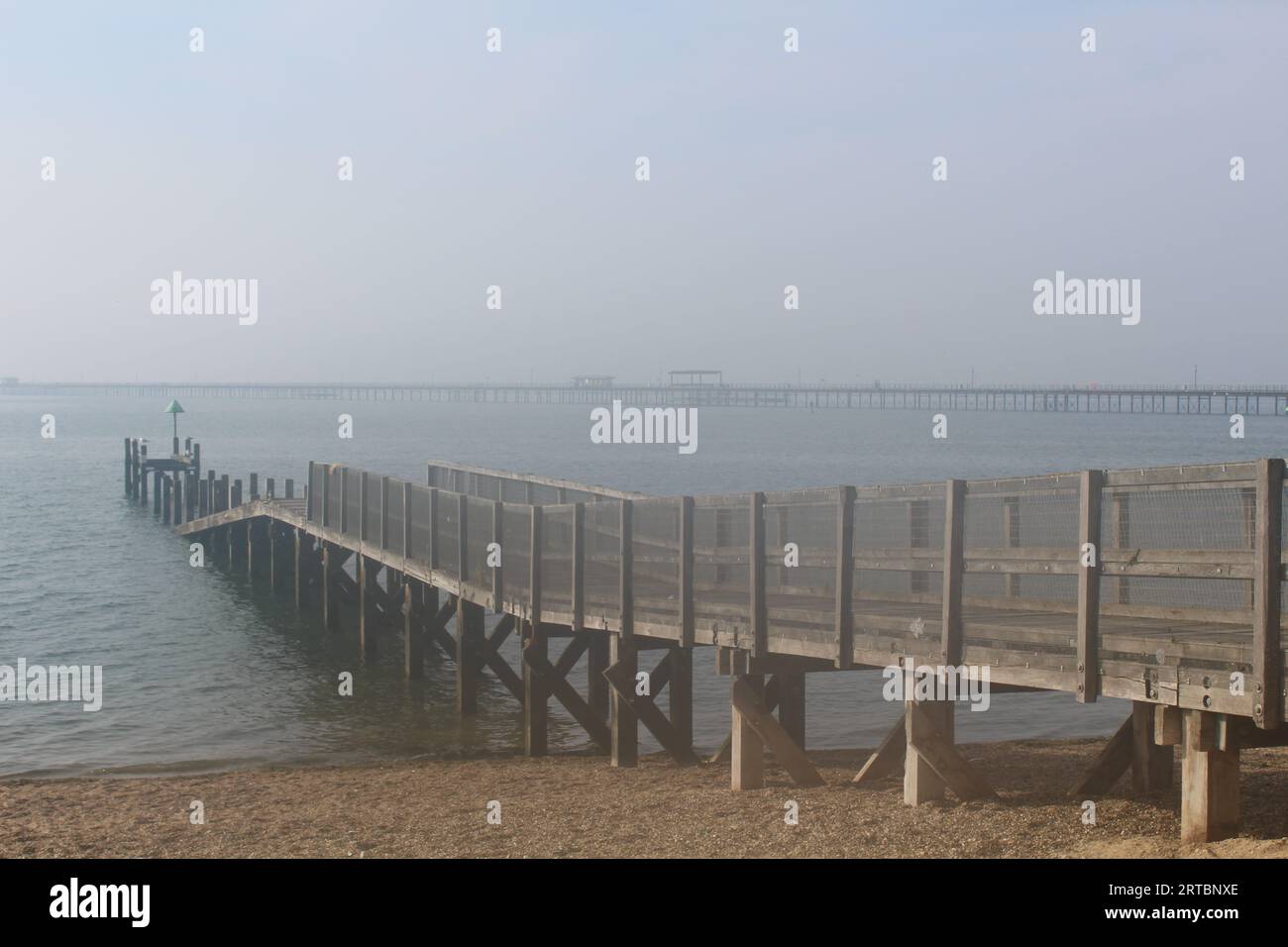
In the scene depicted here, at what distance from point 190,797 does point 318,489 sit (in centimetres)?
1530

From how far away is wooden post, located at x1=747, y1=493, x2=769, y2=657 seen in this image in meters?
13.0

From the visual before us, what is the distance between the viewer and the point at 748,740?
13172 millimetres

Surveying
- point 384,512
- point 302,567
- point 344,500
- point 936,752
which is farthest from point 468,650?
point 302,567

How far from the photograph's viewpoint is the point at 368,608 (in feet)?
87.5

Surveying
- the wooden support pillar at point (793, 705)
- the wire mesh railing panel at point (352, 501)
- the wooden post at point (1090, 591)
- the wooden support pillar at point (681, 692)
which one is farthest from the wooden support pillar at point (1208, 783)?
the wire mesh railing panel at point (352, 501)

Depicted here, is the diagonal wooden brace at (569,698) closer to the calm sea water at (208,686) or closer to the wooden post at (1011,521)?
the calm sea water at (208,686)

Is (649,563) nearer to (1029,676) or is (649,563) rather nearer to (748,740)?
(748,740)

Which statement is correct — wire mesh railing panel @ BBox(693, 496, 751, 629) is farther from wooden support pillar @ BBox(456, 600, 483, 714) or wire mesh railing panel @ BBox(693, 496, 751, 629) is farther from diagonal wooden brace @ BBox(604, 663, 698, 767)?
wooden support pillar @ BBox(456, 600, 483, 714)

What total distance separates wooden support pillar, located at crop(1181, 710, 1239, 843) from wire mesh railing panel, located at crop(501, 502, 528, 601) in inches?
394

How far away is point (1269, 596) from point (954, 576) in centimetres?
281

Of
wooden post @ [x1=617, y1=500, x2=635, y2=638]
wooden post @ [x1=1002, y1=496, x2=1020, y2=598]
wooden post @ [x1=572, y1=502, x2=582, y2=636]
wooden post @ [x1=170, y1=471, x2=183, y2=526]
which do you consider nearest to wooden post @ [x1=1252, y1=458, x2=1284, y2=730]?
wooden post @ [x1=1002, y1=496, x2=1020, y2=598]

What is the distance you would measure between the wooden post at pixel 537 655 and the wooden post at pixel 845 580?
6.07 metres

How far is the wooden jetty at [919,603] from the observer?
880cm
